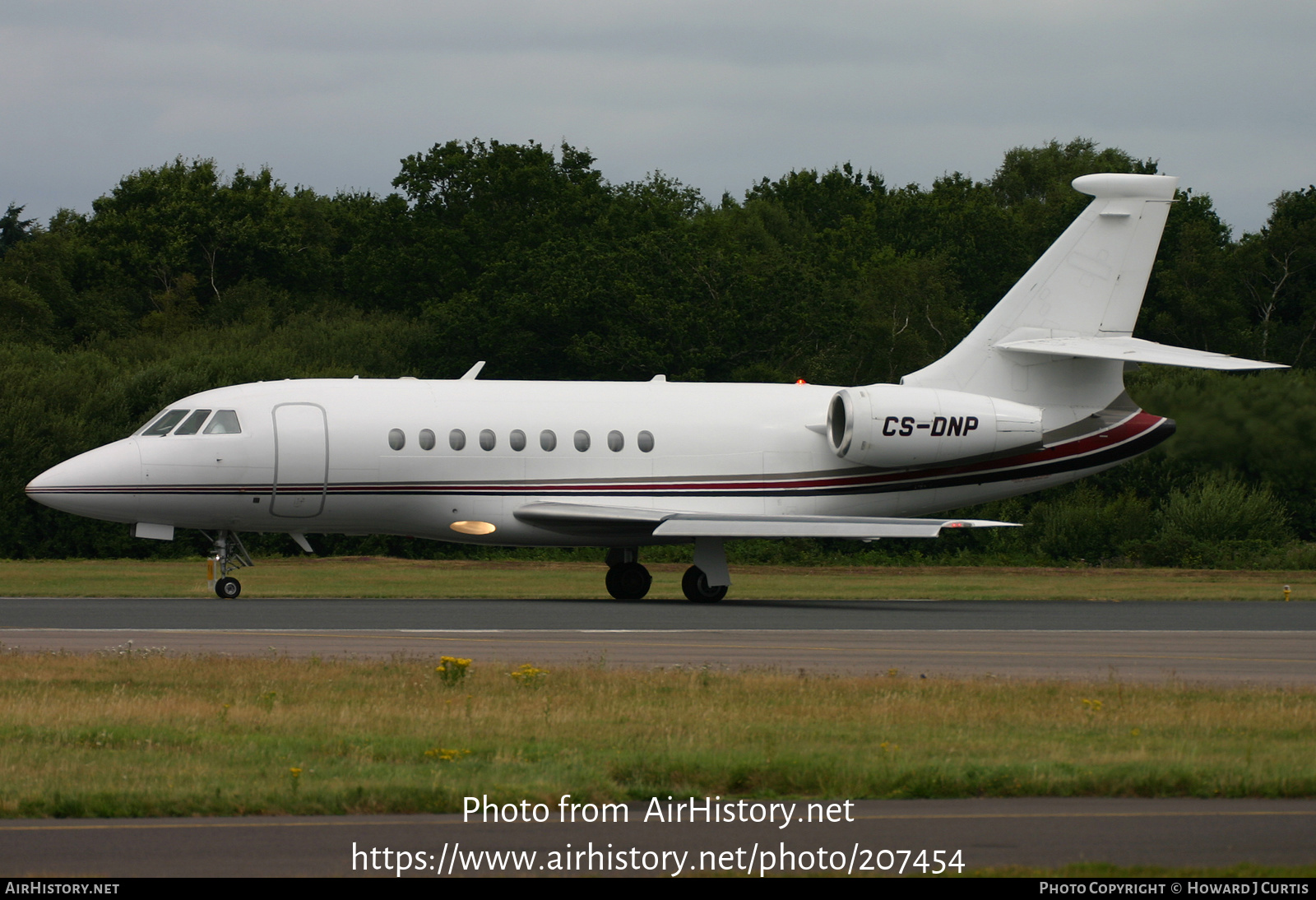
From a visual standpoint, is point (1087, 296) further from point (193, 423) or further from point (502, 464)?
point (193, 423)

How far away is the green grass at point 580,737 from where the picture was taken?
10.6 meters

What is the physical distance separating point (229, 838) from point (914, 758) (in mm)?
4804

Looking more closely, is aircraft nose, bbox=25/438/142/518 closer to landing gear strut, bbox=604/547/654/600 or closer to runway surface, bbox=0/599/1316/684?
runway surface, bbox=0/599/1316/684

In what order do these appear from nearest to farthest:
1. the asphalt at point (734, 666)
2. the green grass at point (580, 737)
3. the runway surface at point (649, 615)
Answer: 1. the asphalt at point (734, 666)
2. the green grass at point (580, 737)
3. the runway surface at point (649, 615)

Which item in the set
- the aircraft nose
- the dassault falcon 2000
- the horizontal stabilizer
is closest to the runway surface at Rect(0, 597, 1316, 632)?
the dassault falcon 2000

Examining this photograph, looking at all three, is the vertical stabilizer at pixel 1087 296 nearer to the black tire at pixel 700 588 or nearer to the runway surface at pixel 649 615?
the runway surface at pixel 649 615

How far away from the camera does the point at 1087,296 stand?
31938 mm

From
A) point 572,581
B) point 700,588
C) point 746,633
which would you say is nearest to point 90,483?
point 700,588

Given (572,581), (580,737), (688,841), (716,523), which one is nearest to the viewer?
(688,841)

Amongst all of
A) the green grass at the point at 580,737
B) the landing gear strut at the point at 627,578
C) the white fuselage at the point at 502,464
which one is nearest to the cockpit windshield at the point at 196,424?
the white fuselage at the point at 502,464

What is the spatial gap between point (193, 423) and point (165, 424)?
1.68 ft

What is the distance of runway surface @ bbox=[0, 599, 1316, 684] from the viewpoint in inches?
733

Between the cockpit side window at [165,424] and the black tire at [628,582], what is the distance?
322 inches

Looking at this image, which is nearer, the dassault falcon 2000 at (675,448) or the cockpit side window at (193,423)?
the dassault falcon 2000 at (675,448)
